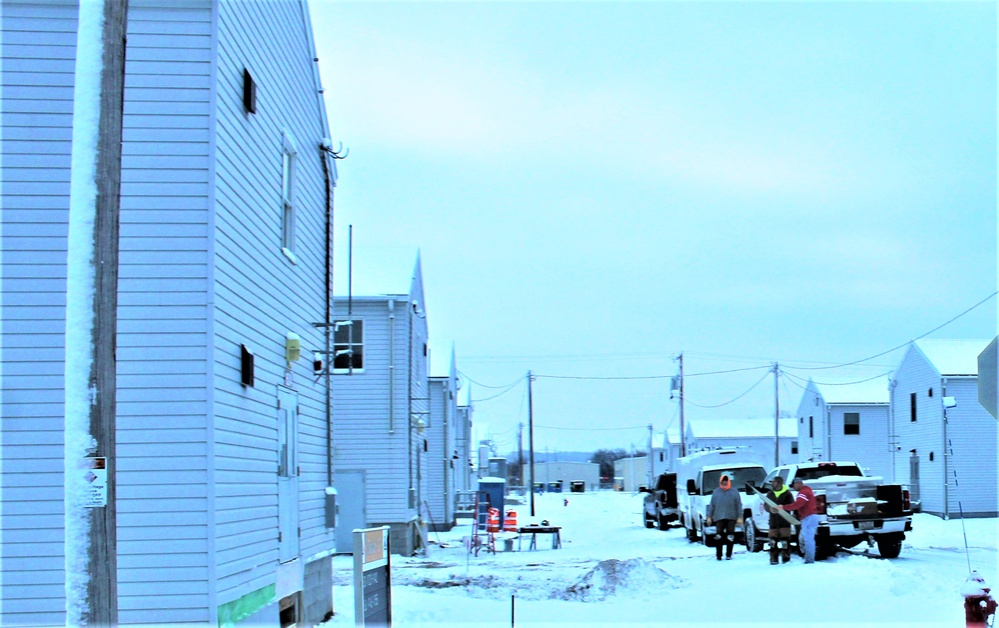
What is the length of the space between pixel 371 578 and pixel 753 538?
547 inches

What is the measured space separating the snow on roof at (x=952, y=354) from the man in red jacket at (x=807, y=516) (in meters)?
25.3

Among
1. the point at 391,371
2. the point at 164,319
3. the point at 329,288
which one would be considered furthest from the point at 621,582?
the point at 391,371

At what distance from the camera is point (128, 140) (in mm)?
9859

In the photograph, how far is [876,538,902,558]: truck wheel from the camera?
61.7 feet

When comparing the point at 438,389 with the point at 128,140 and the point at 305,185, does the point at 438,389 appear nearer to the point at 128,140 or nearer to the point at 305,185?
the point at 305,185

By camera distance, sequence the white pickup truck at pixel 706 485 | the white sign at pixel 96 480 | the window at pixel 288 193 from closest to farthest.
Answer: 1. the white sign at pixel 96 480
2. the window at pixel 288 193
3. the white pickup truck at pixel 706 485

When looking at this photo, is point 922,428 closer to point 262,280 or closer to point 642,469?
point 262,280

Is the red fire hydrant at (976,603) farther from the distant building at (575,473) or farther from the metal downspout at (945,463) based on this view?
the distant building at (575,473)

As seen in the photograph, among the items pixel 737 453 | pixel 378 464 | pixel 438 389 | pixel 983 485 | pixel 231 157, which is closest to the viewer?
pixel 231 157

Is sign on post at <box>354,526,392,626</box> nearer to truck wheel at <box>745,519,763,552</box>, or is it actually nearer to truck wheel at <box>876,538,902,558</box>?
truck wheel at <box>876,538,902,558</box>

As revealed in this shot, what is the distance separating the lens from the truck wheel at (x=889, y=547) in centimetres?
1881

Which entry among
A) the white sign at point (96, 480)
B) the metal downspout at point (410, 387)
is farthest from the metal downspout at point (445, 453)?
the white sign at point (96, 480)

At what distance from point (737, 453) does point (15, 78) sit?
28229 mm

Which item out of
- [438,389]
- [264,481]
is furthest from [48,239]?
[438,389]
